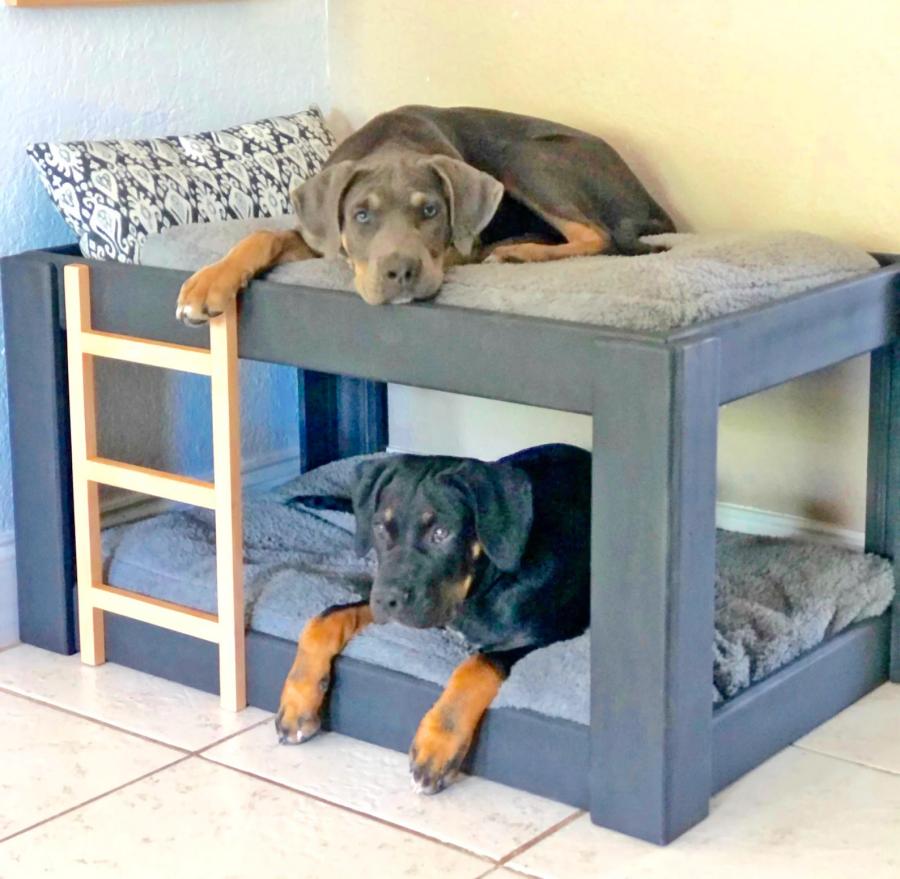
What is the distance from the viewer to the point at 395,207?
239 cm

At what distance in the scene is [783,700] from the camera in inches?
89.3

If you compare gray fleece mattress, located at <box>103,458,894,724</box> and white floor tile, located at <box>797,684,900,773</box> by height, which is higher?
gray fleece mattress, located at <box>103,458,894,724</box>

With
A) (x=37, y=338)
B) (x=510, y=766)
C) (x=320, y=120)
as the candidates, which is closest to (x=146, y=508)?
(x=37, y=338)

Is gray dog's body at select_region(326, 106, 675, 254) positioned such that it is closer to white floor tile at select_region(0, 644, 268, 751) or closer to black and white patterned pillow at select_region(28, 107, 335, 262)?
black and white patterned pillow at select_region(28, 107, 335, 262)

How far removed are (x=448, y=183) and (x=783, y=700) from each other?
3.25 ft

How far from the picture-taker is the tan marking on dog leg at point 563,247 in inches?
99.1

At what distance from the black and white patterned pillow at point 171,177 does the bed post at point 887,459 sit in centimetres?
123

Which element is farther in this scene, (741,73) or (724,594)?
(741,73)

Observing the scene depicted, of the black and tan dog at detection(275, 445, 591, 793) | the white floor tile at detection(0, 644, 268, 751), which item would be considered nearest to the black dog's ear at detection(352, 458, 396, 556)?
the black and tan dog at detection(275, 445, 591, 793)

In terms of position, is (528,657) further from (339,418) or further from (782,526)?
(339,418)

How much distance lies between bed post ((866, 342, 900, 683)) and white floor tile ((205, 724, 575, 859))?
0.79 m

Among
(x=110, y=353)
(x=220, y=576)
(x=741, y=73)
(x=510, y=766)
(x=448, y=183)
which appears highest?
Result: (x=741, y=73)

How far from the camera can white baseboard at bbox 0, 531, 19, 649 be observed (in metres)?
2.79

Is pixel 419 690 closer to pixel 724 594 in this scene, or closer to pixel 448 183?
pixel 724 594
